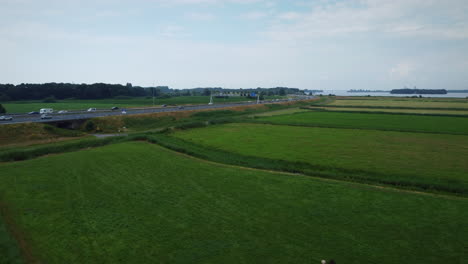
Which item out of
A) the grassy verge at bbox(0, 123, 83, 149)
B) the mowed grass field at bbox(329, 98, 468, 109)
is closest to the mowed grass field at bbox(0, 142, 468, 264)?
the grassy verge at bbox(0, 123, 83, 149)

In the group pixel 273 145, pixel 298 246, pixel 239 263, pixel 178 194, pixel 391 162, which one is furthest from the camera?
pixel 273 145

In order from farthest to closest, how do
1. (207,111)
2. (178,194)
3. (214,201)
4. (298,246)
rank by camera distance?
(207,111) < (178,194) < (214,201) < (298,246)

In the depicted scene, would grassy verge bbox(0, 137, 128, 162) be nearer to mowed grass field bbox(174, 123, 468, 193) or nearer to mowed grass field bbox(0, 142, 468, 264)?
mowed grass field bbox(0, 142, 468, 264)

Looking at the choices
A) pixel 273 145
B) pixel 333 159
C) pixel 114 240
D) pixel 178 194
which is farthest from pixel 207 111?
pixel 114 240

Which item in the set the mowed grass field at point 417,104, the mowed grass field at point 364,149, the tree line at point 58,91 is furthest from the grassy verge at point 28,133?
the mowed grass field at point 417,104

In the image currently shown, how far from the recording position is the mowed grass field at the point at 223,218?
1208 centimetres

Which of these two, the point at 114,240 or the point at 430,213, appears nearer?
the point at 114,240

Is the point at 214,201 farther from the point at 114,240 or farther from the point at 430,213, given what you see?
the point at 430,213

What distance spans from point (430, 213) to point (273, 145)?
18.7 m

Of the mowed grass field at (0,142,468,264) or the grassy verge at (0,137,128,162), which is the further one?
the grassy verge at (0,137,128,162)

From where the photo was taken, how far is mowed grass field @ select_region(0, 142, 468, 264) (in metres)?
12.1

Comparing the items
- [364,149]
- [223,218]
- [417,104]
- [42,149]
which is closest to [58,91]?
[42,149]

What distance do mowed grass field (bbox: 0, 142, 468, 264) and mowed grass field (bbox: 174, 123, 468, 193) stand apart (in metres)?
3.95

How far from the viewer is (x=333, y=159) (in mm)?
26203
